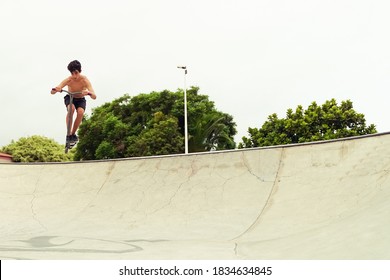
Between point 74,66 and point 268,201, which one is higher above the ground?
point 74,66

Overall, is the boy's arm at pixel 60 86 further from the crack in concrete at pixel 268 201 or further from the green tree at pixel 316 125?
the green tree at pixel 316 125

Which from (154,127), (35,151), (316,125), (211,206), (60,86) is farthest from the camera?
(35,151)

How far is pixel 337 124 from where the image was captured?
77.4 feet

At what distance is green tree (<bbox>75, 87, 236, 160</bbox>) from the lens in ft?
96.7

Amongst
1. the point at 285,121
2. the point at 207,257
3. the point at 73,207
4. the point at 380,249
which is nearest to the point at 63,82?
the point at 73,207

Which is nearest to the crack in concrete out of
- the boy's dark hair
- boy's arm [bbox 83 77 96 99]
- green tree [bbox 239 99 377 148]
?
boy's arm [bbox 83 77 96 99]

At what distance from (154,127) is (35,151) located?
66.0 ft

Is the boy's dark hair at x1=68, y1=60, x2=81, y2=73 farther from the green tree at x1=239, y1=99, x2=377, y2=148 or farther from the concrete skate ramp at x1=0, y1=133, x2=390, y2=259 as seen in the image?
the green tree at x1=239, y1=99, x2=377, y2=148

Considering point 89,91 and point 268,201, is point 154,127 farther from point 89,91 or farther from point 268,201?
point 268,201

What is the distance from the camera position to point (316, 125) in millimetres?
23797

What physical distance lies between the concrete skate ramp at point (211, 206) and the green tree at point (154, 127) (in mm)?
21073

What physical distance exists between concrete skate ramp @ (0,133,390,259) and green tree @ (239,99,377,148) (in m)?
17.3

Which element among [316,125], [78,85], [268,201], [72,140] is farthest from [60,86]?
[316,125]

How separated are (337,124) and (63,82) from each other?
687 inches
